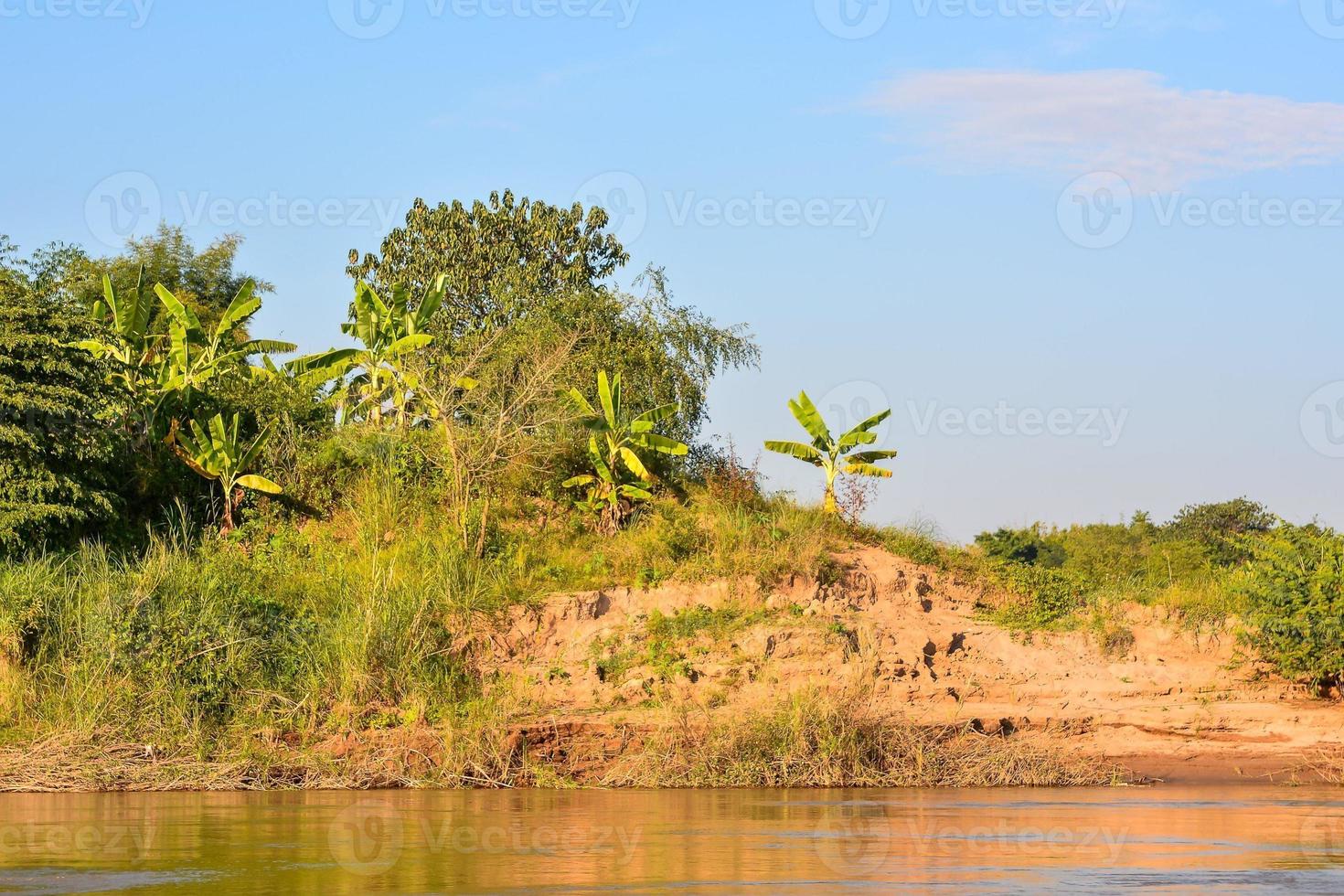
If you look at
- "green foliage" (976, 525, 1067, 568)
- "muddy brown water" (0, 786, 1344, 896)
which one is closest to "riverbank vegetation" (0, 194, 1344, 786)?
"muddy brown water" (0, 786, 1344, 896)

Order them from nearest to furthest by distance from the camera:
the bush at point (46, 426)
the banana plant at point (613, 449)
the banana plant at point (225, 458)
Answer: the bush at point (46, 426) → the banana plant at point (225, 458) → the banana plant at point (613, 449)

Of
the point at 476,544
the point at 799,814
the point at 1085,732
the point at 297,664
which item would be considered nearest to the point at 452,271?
the point at 476,544

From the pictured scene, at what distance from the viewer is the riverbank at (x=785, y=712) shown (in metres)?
19.0

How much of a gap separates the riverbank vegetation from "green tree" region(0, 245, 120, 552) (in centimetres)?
5

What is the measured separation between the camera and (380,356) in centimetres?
2845

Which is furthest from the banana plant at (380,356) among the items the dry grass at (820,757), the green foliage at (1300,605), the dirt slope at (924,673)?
the green foliage at (1300,605)

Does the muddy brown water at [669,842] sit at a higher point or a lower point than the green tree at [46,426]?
lower

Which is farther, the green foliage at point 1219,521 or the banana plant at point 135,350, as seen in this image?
the green foliage at point 1219,521

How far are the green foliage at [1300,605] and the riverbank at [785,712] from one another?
1.68ft

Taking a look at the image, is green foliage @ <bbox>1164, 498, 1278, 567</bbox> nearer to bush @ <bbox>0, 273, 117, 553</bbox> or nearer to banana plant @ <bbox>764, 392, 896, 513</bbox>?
banana plant @ <bbox>764, 392, 896, 513</bbox>

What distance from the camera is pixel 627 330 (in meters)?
30.7

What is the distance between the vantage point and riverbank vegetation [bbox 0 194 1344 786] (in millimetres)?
19500

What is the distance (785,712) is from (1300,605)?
798 cm

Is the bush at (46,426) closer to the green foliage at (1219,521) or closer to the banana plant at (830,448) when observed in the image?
the banana plant at (830,448)
